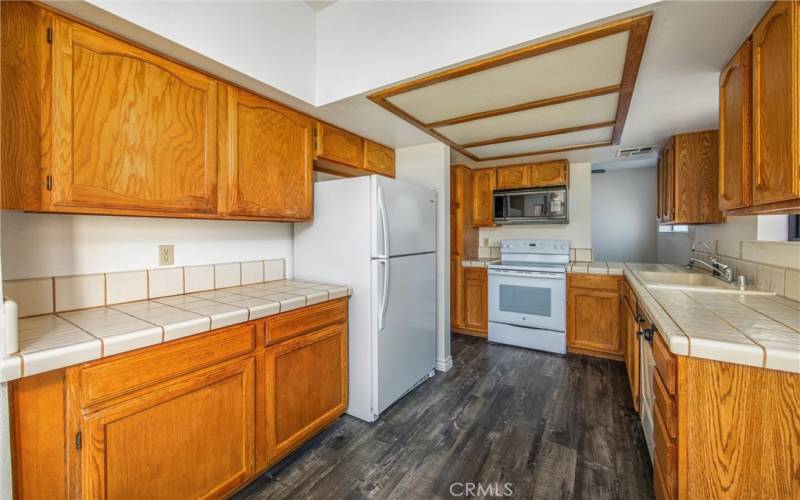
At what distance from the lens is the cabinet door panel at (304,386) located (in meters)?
1.73

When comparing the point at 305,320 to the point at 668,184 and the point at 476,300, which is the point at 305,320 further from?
the point at 668,184

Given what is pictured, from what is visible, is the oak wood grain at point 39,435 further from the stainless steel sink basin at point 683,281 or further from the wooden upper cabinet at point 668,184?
the wooden upper cabinet at point 668,184

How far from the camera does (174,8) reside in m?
1.43

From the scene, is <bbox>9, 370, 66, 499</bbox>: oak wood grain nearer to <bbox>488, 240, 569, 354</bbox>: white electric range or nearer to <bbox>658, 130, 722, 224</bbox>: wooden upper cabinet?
<bbox>488, 240, 569, 354</bbox>: white electric range

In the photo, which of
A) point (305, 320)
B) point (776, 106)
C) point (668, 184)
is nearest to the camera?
point (776, 106)

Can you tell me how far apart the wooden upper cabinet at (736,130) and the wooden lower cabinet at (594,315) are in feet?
5.29

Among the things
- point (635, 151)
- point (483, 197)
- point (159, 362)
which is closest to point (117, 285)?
point (159, 362)

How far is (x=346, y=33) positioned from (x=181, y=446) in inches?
89.2

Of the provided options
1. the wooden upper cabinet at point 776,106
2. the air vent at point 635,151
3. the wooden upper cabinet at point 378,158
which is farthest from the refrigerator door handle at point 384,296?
the air vent at point 635,151

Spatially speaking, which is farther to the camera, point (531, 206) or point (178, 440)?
point (531, 206)

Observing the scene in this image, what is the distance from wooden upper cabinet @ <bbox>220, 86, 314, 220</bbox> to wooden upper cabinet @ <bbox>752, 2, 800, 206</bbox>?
7.31ft

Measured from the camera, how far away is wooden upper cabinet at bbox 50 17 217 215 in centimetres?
127

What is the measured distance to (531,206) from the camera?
3.82 meters

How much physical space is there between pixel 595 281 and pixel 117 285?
12.1ft
